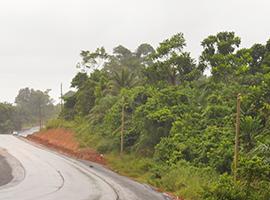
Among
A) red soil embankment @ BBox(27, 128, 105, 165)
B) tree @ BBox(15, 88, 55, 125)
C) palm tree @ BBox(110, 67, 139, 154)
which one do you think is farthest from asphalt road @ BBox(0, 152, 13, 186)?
tree @ BBox(15, 88, 55, 125)

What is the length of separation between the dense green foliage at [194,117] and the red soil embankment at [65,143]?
1460 millimetres

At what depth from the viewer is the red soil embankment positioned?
47.5 m

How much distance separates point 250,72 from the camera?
4441 centimetres

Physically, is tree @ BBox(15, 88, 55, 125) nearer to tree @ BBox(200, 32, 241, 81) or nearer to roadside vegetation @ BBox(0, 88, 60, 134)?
roadside vegetation @ BBox(0, 88, 60, 134)

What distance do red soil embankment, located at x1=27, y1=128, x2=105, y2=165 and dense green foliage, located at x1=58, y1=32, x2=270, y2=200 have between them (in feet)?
4.79

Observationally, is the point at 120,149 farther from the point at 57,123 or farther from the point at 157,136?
the point at 57,123

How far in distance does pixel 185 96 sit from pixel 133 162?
7.50 metres

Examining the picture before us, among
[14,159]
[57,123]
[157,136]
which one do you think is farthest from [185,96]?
A: [57,123]

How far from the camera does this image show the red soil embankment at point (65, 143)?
47525 millimetres

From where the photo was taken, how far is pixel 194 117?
1497 inches

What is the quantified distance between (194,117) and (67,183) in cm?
1301

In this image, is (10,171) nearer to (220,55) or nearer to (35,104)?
(220,55)

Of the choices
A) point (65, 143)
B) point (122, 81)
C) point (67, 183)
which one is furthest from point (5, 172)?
point (122, 81)

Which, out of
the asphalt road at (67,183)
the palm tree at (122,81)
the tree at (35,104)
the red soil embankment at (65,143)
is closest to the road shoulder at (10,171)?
the asphalt road at (67,183)
